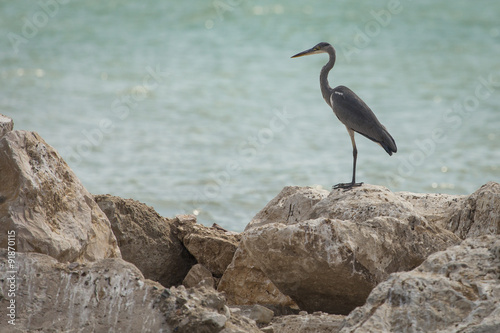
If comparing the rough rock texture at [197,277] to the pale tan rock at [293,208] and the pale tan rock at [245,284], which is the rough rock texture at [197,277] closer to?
the pale tan rock at [245,284]

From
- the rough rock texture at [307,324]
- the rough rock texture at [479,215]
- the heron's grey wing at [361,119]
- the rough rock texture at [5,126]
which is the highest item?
the heron's grey wing at [361,119]

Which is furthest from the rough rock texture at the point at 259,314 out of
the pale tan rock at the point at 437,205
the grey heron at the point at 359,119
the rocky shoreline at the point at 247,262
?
the grey heron at the point at 359,119

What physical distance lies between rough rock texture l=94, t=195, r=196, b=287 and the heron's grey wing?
2373mm

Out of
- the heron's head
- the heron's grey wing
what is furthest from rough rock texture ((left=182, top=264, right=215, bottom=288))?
the heron's head

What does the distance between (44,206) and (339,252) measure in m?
1.78

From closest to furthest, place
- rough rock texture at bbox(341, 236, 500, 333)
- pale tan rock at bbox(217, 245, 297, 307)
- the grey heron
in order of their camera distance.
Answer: rough rock texture at bbox(341, 236, 500, 333)
pale tan rock at bbox(217, 245, 297, 307)
the grey heron

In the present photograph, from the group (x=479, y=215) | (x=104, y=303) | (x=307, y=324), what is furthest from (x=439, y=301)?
(x=479, y=215)

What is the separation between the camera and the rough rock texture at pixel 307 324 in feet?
13.1

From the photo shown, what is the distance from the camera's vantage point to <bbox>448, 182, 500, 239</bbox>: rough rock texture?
16.4 ft

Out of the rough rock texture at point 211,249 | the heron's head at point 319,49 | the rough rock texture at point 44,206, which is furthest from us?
the heron's head at point 319,49

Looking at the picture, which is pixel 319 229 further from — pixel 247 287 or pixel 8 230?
pixel 8 230

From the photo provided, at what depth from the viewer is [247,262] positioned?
16.0ft

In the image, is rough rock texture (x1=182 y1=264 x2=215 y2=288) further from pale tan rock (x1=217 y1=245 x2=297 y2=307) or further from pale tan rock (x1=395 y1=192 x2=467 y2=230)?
pale tan rock (x1=395 y1=192 x2=467 y2=230)

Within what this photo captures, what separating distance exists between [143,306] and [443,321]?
1.44m
